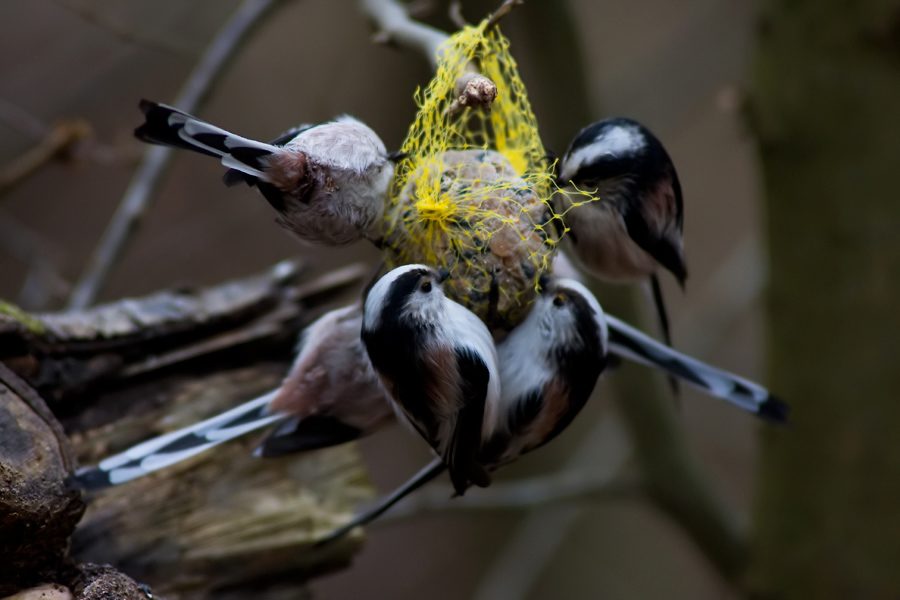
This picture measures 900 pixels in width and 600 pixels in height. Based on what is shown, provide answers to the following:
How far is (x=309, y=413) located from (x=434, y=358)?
29 cm

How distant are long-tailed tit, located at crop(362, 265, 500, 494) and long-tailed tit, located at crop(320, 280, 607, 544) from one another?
4 centimetres

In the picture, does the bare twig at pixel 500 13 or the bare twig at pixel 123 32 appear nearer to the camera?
the bare twig at pixel 500 13

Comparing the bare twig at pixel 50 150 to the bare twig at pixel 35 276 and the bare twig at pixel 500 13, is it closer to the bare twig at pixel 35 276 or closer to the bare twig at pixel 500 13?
the bare twig at pixel 35 276

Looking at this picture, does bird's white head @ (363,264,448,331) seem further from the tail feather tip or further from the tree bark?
the tree bark

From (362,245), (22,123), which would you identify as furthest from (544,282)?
(362,245)

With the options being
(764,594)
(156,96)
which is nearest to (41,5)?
(156,96)

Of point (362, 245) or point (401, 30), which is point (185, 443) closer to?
point (401, 30)

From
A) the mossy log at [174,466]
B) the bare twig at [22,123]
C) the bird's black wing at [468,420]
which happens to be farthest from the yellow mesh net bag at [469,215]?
the bare twig at [22,123]

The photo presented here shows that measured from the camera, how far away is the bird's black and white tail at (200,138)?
0.64 meters

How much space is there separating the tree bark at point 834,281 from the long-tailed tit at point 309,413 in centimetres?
101

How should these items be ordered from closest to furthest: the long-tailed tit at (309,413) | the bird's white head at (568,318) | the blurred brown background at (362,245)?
the bird's white head at (568,318) → the long-tailed tit at (309,413) → the blurred brown background at (362,245)

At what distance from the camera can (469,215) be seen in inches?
30.5

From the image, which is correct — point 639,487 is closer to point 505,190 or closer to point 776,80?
point 776,80

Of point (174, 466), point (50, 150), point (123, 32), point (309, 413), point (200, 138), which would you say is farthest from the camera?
point (123, 32)
